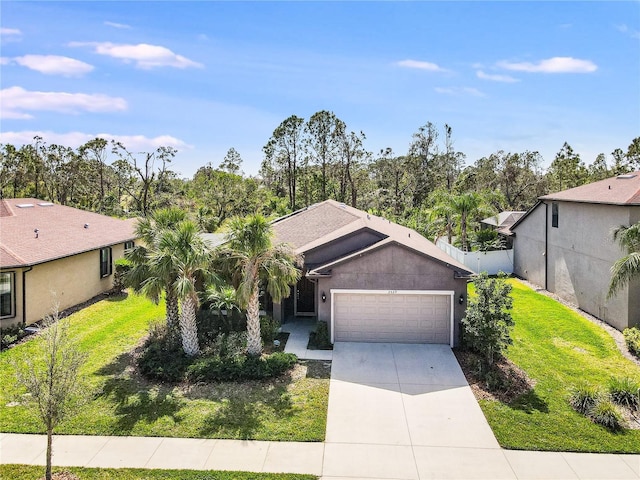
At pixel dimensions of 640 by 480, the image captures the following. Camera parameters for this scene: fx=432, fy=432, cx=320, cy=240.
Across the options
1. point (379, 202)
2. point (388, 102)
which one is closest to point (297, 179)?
point (379, 202)

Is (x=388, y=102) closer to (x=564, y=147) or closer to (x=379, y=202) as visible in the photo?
(x=379, y=202)

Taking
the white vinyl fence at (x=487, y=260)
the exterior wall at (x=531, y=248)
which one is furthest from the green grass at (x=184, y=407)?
the exterior wall at (x=531, y=248)

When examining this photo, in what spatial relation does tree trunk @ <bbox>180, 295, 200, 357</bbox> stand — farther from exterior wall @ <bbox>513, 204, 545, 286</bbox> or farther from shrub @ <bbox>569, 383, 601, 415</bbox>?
exterior wall @ <bbox>513, 204, 545, 286</bbox>

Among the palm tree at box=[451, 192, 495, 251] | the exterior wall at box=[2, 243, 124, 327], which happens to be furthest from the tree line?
the exterior wall at box=[2, 243, 124, 327]

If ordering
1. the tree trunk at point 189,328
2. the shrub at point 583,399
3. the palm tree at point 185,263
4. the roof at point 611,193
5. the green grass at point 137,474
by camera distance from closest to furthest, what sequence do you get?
the green grass at point 137,474, the shrub at point 583,399, the palm tree at point 185,263, the tree trunk at point 189,328, the roof at point 611,193

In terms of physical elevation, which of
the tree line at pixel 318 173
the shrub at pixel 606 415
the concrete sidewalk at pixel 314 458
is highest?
the tree line at pixel 318 173

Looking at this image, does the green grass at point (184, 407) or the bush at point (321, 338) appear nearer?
the green grass at point (184, 407)

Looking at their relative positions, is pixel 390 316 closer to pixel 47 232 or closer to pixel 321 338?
pixel 321 338

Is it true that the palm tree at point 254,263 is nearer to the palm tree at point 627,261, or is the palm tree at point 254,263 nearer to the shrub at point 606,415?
the shrub at point 606,415
